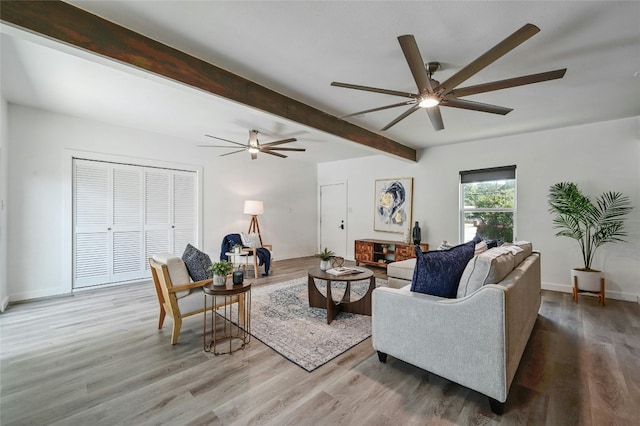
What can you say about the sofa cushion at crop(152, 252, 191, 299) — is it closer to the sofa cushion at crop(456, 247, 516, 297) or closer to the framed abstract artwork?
the sofa cushion at crop(456, 247, 516, 297)

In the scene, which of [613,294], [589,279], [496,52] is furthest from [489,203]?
[496,52]

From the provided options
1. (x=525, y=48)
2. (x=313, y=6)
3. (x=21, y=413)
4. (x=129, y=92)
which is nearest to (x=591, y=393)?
(x=525, y=48)

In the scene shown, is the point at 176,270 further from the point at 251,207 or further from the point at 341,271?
the point at 251,207

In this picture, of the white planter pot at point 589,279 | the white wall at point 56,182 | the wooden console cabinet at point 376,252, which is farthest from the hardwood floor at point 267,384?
the wooden console cabinet at point 376,252

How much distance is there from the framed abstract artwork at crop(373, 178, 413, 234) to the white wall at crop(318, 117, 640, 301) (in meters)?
0.15

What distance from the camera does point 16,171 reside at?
3.63 meters

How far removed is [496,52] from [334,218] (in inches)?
228

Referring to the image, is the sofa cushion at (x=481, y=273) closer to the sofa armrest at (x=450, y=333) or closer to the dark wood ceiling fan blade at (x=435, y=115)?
the sofa armrest at (x=450, y=333)

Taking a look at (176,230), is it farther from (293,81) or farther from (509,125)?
(509,125)

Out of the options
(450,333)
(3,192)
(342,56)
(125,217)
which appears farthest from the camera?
(125,217)

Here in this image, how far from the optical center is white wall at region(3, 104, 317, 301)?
3654mm

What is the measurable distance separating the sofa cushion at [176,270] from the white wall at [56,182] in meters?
2.58

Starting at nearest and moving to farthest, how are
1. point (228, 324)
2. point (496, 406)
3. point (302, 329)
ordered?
point (496, 406), point (302, 329), point (228, 324)

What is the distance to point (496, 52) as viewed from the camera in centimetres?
168
